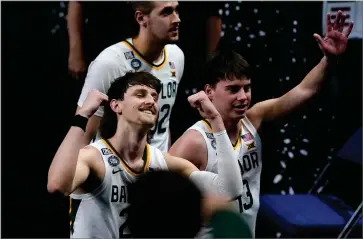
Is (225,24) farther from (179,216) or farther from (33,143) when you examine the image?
(179,216)

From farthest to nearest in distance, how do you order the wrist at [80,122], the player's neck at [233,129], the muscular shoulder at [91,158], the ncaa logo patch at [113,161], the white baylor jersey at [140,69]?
the white baylor jersey at [140,69] < the player's neck at [233,129] < the ncaa logo patch at [113,161] < the muscular shoulder at [91,158] < the wrist at [80,122]

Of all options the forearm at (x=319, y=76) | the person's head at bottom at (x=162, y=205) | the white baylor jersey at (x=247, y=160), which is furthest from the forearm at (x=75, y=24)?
the person's head at bottom at (x=162, y=205)

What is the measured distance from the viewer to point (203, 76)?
13.5 feet

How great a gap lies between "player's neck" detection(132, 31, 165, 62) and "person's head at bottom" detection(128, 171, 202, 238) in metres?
3.01

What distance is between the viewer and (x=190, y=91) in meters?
5.32

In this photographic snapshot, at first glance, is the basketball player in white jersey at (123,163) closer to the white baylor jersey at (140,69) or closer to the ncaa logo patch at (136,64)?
the white baylor jersey at (140,69)

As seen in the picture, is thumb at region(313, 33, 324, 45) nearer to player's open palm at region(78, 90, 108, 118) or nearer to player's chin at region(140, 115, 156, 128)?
player's chin at region(140, 115, 156, 128)

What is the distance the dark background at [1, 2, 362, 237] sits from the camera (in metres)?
5.03

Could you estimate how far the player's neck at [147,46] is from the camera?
442 cm

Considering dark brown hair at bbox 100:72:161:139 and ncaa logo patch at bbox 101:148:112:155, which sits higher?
dark brown hair at bbox 100:72:161:139

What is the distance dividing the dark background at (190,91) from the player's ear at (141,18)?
30.2 inches

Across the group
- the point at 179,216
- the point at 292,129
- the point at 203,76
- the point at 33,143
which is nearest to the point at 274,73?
the point at 292,129

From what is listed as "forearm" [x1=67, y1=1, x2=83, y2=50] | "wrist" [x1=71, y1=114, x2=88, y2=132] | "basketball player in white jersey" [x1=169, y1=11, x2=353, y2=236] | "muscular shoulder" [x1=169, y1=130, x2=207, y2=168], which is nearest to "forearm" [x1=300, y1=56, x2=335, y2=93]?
"basketball player in white jersey" [x1=169, y1=11, x2=353, y2=236]

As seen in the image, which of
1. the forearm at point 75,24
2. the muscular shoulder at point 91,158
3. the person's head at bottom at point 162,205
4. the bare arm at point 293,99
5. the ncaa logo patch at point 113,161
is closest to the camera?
the person's head at bottom at point 162,205
